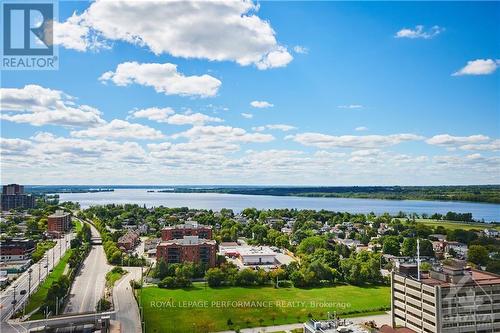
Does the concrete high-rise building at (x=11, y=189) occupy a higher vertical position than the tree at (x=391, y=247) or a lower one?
higher

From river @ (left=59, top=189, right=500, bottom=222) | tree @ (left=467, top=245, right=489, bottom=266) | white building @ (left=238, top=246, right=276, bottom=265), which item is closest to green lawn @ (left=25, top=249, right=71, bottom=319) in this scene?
white building @ (left=238, top=246, right=276, bottom=265)

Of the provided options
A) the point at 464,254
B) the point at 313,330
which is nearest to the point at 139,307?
the point at 313,330

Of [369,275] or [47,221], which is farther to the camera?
[47,221]


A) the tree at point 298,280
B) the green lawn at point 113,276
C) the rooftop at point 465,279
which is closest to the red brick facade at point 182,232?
the green lawn at point 113,276

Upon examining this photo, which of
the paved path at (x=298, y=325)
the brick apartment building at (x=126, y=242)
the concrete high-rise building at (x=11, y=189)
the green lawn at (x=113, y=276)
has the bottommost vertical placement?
the paved path at (x=298, y=325)

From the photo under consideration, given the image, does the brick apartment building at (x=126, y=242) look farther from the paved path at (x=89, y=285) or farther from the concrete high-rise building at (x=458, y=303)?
the concrete high-rise building at (x=458, y=303)

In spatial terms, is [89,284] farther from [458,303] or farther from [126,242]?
[458,303]

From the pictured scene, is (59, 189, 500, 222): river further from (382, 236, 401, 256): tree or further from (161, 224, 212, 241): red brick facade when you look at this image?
(161, 224, 212, 241): red brick facade

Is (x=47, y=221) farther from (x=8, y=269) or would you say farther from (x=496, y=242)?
(x=496, y=242)
